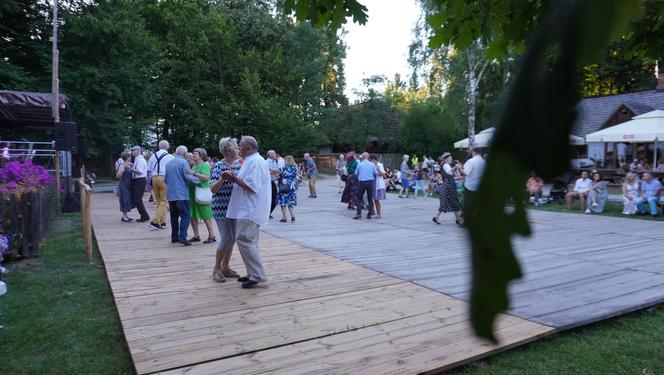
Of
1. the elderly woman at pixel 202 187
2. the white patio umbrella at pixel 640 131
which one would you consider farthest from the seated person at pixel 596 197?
the elderly woman at pixel 202 187

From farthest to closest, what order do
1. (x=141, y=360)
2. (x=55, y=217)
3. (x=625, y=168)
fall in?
(x=625, y=168), (x=55, y=217), (x=141, y=360)

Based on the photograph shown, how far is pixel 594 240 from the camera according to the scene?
8.83 meters

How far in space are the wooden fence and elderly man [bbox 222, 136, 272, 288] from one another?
12.4ft

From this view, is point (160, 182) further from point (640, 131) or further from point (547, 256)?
point (640, 131)

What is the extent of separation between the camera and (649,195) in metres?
12.7

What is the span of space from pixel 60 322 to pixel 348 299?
2.86 meters

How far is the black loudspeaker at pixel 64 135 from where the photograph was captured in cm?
1236

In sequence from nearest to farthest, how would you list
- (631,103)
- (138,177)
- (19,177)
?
(19,177) → (138,177) → (631,103)

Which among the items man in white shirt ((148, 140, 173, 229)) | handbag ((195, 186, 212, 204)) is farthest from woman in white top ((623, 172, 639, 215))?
man in white shirt ((148, 140, 173, 229))

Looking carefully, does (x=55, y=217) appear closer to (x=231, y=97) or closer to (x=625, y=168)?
(x=231, y=97)

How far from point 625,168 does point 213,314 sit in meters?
21.3

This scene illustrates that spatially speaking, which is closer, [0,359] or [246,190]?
[0,359]

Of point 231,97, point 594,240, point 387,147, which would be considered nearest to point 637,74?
point 387,147

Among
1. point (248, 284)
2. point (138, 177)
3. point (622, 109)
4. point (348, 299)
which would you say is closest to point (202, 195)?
point (248, 284)
